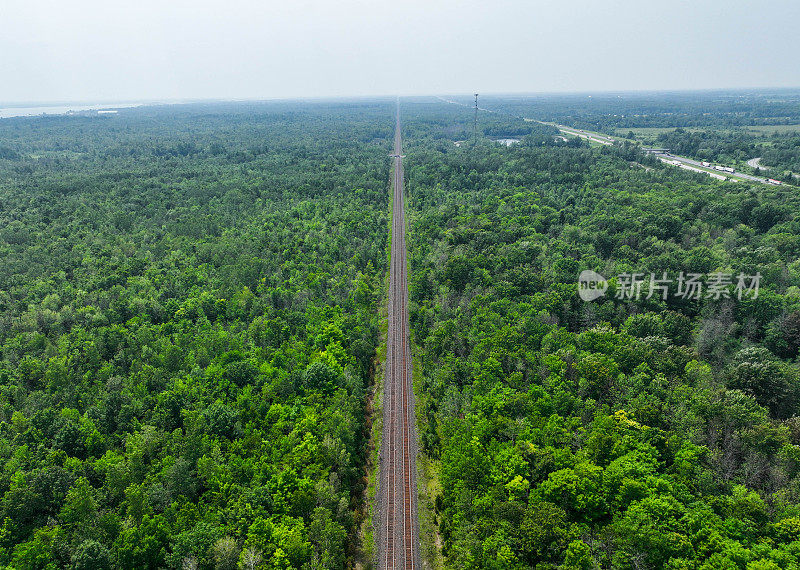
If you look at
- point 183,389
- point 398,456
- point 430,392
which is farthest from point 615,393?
point 183,389

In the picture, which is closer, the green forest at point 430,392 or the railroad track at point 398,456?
the green forest at point 430,392

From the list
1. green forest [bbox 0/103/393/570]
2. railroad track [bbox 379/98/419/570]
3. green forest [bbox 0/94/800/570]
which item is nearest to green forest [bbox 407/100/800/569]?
green forest [bbox 0/94/800/570]

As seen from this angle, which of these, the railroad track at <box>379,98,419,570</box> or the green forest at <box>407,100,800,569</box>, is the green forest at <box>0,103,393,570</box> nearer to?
the railroad track at <box>379,98,419,570</box>

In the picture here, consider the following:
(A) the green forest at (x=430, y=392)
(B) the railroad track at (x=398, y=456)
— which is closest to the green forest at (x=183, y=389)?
(A) the green forest at (x=430, y=392)

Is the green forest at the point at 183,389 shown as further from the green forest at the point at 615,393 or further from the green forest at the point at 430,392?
the green forest at the point at 615,393

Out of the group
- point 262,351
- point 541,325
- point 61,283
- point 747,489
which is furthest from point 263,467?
point 61,283

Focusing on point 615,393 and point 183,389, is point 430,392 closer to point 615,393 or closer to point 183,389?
point 615,393
